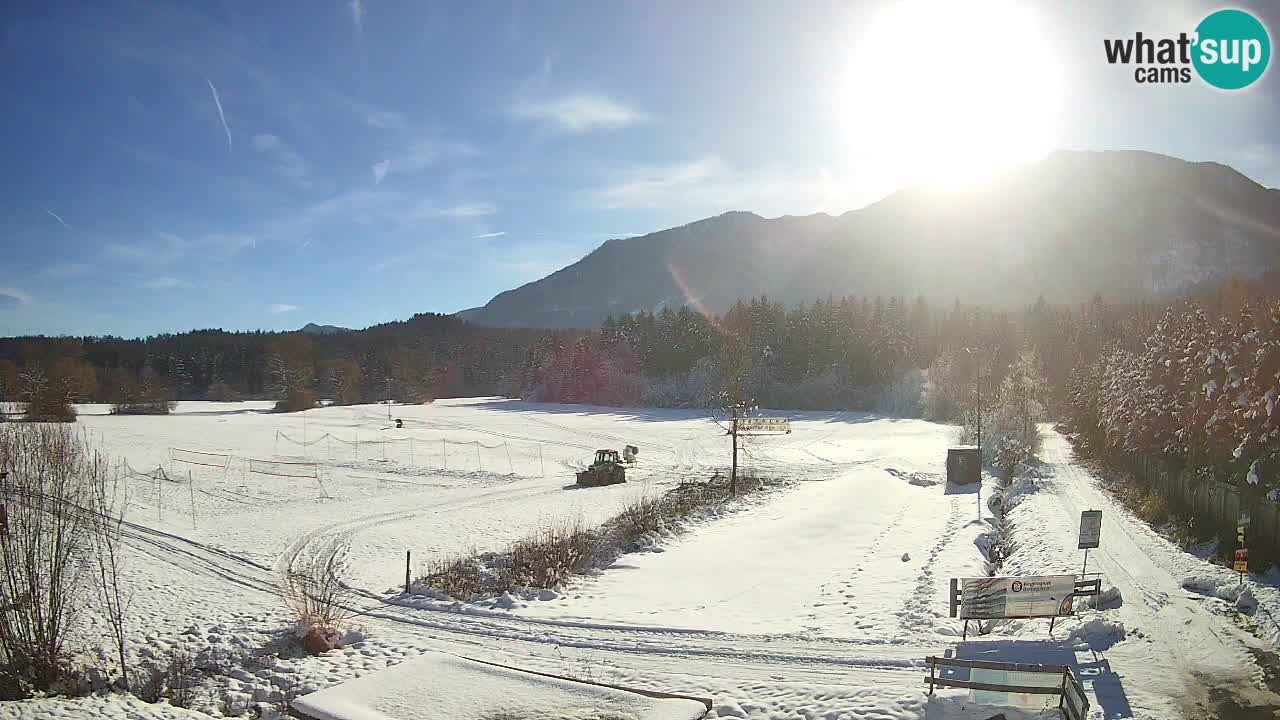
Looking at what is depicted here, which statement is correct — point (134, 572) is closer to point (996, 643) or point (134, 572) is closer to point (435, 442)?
point (996, 643)

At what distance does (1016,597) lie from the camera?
13820 mm

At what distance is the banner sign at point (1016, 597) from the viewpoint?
1374cm

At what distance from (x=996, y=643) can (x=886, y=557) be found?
345 inches

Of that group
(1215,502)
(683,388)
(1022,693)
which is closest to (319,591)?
(1022,693)

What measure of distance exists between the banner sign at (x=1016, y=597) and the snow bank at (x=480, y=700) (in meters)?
6.47

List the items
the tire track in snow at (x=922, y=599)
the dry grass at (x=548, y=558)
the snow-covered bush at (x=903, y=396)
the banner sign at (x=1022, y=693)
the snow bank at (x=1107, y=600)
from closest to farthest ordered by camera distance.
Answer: the banner sign at (x=1022, y=693), the tire track in snow at (x=922, y=599), the snow bank at (x=1107, y=600), the dry grass at (x=548, y=558), the snow-covered bush at (x=903, y=396)

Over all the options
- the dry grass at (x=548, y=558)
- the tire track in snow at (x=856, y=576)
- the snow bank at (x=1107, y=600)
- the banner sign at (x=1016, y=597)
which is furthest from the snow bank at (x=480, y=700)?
the snow bank at (x=1107, y=600)

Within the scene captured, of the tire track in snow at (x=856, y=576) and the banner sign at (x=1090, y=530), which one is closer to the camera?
the banner sign at (x=1090, y=530)

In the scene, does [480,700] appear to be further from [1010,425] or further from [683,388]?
[683,388]

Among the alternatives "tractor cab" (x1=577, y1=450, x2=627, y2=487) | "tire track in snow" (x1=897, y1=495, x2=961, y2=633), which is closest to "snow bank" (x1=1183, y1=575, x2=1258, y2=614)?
"tire track in snow" (x1=897, y1=495, x2=961, y2=633)

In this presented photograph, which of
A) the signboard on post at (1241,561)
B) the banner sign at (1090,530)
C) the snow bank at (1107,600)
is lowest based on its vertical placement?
the snow bank at (1107,600)

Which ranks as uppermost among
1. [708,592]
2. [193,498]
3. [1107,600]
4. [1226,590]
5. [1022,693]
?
[1022,693]

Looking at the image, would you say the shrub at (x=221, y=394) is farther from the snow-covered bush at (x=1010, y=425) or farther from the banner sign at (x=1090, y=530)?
the banner sign at (x=1090, y=530)

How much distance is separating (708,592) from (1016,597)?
759cm
